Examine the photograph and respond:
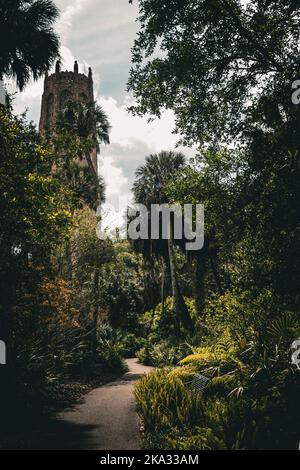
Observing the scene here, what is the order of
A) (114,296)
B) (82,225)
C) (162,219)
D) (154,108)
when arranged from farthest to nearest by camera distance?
(114,296), (162,219), (82,225), (154,108)

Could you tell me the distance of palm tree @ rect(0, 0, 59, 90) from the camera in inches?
492

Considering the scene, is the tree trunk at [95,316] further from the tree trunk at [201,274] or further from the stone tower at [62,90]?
the stone tower at [62,90]

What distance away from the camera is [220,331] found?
13.5 meters

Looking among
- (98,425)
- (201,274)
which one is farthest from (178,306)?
(98,425)

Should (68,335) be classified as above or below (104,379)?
above

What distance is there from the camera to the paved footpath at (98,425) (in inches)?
296

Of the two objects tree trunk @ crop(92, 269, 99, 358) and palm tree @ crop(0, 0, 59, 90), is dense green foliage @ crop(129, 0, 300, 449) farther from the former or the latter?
tree trunk @ crop(92, 269, 99, 358)

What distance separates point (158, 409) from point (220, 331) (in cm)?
551

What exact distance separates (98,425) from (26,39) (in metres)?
12.4

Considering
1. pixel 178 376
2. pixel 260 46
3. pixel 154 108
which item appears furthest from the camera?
pixel 178 376

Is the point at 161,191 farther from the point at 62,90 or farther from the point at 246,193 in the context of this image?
the point at 62,90
